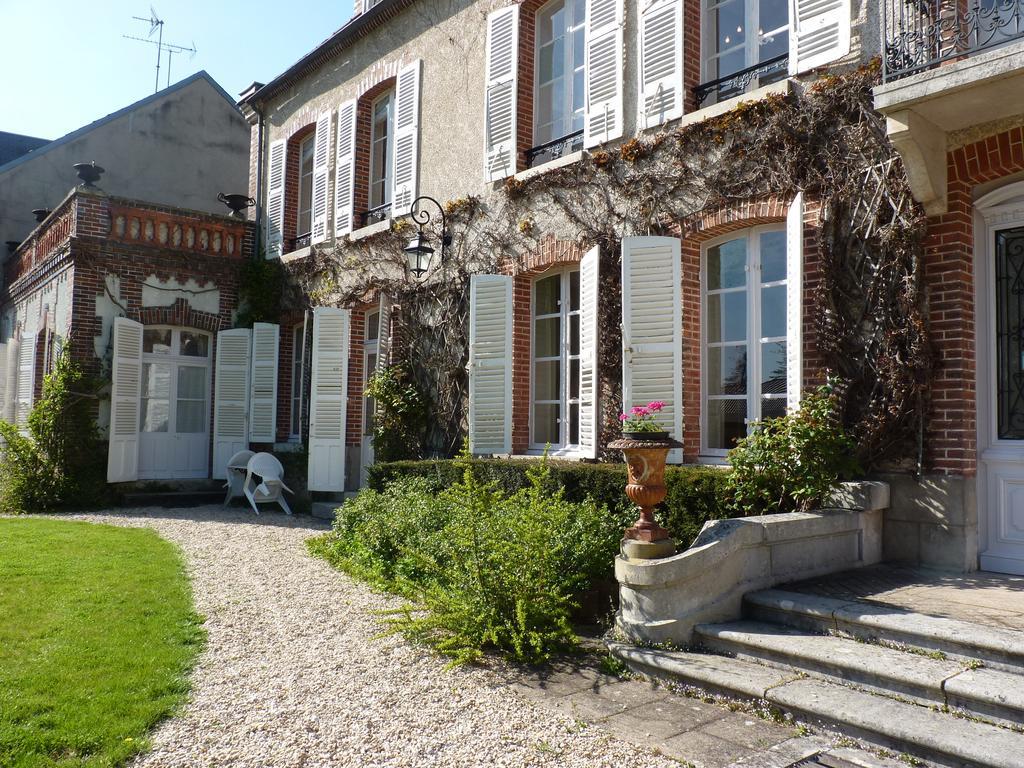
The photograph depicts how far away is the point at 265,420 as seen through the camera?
1183cm

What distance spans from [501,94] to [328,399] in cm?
438

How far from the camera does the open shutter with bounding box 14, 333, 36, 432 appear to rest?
Answer: 41.9 ft

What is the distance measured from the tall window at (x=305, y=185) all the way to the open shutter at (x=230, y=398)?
1.89 meters

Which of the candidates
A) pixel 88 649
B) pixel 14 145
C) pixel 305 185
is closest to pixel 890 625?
pixel 88 649

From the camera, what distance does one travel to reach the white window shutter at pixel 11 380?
14023 millimetres

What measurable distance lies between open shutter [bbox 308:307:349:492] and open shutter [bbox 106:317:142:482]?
107 inches

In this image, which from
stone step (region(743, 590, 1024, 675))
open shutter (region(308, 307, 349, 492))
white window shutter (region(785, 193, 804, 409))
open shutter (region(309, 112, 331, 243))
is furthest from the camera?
open shutter (region(309, 112, 331, 243))

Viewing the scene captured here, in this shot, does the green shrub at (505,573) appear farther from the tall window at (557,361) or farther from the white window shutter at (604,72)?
the white window shutter at (604,72)

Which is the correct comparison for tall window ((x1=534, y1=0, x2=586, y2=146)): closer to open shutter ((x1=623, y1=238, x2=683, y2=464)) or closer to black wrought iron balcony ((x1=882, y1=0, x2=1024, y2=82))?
open shutter ((x1=623, y1=238, x2=683, y2=464))

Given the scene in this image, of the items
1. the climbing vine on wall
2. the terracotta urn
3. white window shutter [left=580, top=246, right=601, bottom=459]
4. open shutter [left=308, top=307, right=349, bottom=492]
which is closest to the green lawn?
the terracotta urn

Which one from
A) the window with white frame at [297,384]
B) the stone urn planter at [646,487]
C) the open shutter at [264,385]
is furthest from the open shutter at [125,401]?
the stone urn planter at [646,487]

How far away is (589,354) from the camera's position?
7.22 m

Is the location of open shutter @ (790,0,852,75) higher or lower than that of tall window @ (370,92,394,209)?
lower

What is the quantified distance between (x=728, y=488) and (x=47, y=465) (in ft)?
30.5
